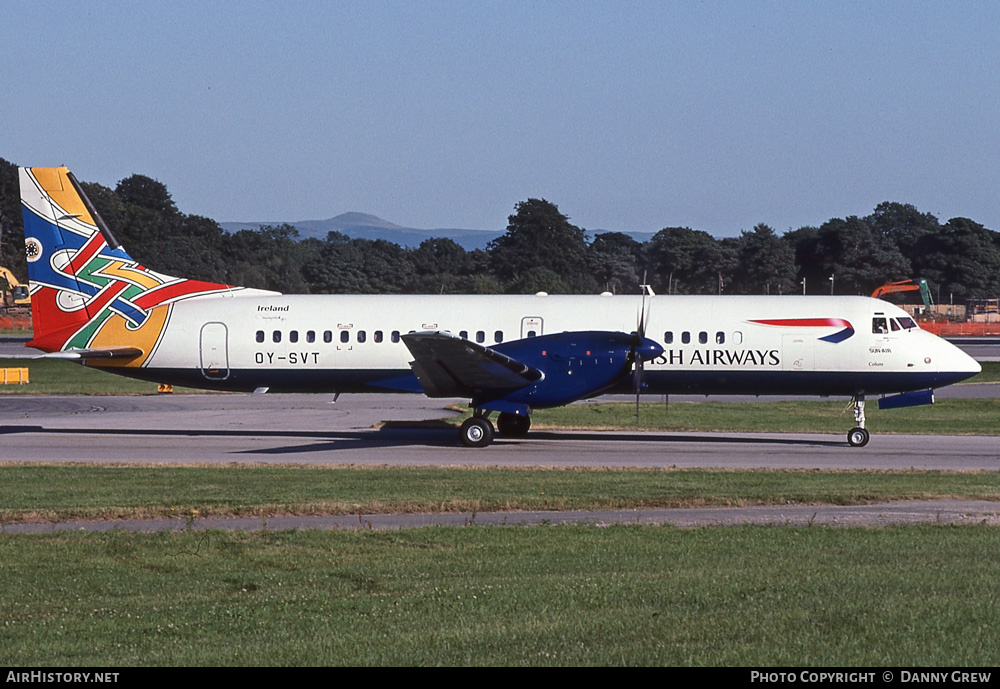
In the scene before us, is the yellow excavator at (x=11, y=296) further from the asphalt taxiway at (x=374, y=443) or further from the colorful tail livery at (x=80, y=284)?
the colorful tail livery at (x=80, y=284)

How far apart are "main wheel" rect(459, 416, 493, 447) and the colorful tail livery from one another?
896cm

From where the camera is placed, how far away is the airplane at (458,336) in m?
27.6

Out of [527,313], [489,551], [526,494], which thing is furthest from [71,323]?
[489,551]

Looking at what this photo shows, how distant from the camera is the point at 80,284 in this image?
2994 centimetres

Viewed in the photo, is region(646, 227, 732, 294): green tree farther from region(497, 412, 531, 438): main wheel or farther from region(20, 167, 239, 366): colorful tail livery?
region(20, 167, 239, 366): colorful tail livery

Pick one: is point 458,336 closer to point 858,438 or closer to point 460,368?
point 460,368

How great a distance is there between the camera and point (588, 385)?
26641 millimetres

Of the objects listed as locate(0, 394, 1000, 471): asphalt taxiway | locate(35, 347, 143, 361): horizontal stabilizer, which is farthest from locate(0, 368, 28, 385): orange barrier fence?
locate(35, 347, 143, 361): horizontal stabilizer

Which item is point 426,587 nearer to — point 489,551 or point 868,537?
point 489,551

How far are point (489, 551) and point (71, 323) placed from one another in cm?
1995

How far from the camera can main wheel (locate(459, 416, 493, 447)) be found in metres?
27.5

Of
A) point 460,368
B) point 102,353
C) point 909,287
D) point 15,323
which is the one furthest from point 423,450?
point 15,323

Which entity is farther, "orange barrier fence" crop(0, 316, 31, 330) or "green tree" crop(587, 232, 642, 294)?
"green tree" crop(587, 232, 642, 294)
